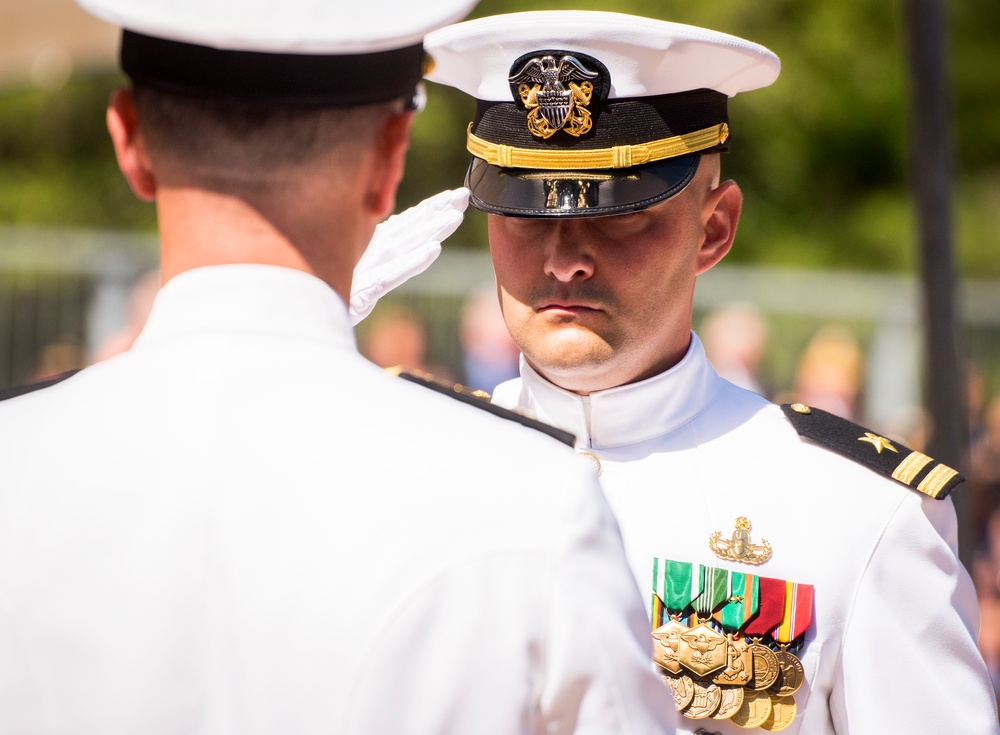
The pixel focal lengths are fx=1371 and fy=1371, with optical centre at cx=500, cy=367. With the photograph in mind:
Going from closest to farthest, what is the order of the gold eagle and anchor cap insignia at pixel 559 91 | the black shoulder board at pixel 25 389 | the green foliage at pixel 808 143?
the black shoulder board at pixel 25 389 → the gold eagle and anchor cap insignia at pixel 559 91 → the green foliage at pixel 808 143

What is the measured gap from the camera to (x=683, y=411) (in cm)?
232

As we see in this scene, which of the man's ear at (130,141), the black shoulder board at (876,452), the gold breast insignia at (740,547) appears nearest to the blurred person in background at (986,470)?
the black shoulder board at (876,452)

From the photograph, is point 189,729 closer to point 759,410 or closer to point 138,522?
point 138,522

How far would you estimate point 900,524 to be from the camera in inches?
84.0

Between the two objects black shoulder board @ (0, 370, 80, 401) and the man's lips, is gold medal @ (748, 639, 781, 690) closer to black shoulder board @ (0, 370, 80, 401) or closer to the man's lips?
the man's lips

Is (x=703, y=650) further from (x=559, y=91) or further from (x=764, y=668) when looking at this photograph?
(x=559, y=91)

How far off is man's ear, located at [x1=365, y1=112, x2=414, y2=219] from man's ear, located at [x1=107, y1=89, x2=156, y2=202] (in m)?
0.23

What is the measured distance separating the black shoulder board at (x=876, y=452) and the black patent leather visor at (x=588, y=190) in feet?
1.57

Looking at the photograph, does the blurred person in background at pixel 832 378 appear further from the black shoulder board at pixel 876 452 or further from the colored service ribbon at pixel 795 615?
the colored service ribbon at pixel 795 615

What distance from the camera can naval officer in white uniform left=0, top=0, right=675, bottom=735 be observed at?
1301 mm

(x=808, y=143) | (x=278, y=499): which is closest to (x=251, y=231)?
(x=278, y=499)

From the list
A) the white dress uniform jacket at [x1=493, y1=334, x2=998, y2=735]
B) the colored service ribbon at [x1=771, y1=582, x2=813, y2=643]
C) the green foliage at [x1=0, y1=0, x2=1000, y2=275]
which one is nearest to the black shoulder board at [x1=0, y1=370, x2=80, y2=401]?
the white dress uniform jacket at [x1=493, y1=334, x2=998, y2=735]

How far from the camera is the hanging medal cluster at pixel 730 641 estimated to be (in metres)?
2.08

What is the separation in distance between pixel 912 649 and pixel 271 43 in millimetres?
1304
